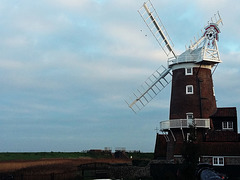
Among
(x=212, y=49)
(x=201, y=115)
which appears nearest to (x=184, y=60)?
(x=212, y=49)

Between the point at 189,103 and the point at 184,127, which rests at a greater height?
the point at 189,103

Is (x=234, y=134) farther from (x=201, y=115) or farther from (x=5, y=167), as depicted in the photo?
(x=5, y=167)

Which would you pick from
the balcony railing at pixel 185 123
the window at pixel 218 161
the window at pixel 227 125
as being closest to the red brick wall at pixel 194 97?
the balcony railing at pixel 185 123

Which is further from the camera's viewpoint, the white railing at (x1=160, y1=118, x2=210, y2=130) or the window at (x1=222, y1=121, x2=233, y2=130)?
the window at (x1=222, y1=121, x2=233, y2=130)

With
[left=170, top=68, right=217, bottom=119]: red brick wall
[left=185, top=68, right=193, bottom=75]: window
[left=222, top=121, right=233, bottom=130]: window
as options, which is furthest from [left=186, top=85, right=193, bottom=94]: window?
[left=222, top=121, right=233, bottom=130]: window

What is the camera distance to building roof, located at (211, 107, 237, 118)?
3841 centimetres

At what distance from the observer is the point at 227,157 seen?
34.1 meters

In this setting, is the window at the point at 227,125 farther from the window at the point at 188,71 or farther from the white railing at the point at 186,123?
the window at the point at 188,71

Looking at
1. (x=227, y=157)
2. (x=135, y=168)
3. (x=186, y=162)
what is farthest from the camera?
(x=135, y=168)

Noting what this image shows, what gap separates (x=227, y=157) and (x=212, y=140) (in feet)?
11.3

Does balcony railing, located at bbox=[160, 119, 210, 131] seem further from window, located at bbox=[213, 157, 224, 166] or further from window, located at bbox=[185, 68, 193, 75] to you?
window, located at bbox=[185, 68, 193, 75]

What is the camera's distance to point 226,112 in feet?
127

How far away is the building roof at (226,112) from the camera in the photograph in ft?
126

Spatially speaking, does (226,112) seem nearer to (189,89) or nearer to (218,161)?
(189,89)
